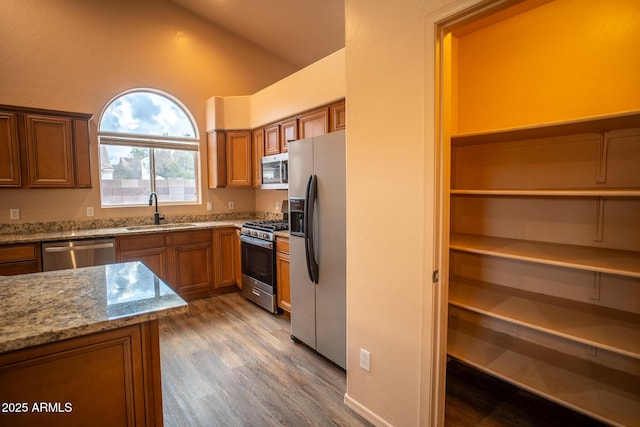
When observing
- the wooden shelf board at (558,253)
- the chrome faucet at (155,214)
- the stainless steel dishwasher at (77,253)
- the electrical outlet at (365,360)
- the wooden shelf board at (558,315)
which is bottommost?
the electrical outlet at (365,360)

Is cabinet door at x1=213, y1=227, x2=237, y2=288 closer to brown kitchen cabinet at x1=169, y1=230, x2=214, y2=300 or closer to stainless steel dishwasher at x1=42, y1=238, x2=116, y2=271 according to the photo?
brown kitchen cabinet at x1=169, y1=230, x2=214, y2=300

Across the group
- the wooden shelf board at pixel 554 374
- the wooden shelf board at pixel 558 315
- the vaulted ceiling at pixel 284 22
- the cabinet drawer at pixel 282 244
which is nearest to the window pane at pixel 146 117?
the vaulted ceiling at pixel 284 22

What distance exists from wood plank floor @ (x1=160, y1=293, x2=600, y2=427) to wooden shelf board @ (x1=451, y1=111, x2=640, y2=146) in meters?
1.65

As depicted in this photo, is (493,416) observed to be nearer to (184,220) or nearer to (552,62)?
(552,62)

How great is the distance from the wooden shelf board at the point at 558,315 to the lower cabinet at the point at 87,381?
5.35ft

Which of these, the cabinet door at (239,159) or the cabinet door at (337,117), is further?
the cabinet door at (239,159)

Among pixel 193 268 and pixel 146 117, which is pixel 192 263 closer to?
pixel 193 268

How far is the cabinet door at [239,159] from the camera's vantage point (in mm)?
4426

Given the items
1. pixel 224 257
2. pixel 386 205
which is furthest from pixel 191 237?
pixel 386 205

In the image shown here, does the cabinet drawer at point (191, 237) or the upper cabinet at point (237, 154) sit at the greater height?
the upper cabinet at point (237, 154)

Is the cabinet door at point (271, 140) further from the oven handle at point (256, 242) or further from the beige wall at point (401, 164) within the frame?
the beige wall at point (401, 164)

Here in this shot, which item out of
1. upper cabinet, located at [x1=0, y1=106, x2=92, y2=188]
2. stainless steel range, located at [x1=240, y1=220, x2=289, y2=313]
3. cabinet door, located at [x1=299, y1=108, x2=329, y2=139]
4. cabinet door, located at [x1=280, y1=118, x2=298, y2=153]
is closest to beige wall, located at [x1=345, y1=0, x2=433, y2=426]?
cabinet door, located at [x1=299, y1=108, x2=329, y2=139]

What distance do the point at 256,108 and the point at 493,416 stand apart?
395cm

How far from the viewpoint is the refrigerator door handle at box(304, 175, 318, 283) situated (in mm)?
2561
